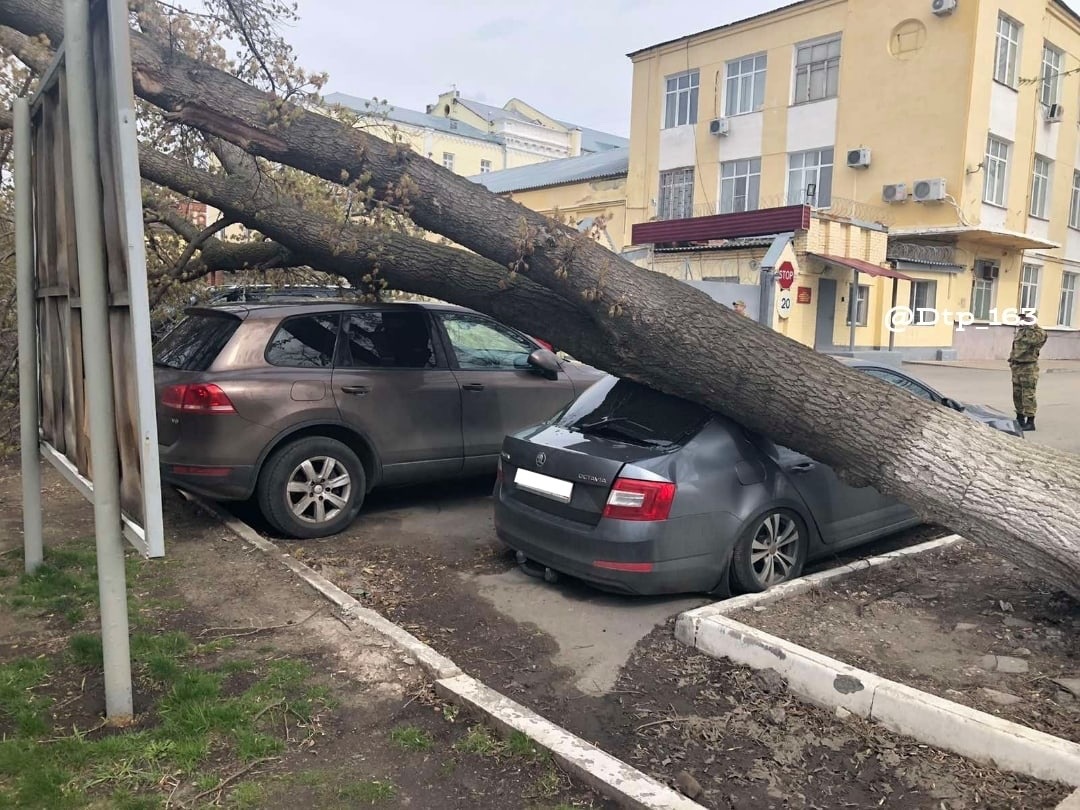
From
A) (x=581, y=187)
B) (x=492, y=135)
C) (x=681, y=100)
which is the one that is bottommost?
(x=581, y=187)

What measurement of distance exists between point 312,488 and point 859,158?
24.6 m

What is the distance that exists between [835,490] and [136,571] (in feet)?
14.3

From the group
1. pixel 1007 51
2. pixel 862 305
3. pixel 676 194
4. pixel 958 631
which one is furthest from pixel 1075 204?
pixel 958 631

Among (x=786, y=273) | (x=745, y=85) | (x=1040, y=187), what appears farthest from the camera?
(x=745, y=85)

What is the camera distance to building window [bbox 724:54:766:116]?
29781mm

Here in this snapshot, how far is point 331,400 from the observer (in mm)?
6090

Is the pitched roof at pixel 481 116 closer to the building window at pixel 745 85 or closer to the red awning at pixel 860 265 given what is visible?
the building window at pixel 745 85

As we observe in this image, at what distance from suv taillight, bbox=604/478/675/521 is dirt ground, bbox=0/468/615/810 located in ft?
4.55

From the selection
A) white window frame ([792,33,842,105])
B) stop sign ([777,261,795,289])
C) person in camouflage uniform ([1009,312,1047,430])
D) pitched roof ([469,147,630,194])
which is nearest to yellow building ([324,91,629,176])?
pitched roof ([469,147,630,194])

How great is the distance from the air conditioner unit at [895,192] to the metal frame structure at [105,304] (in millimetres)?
25468

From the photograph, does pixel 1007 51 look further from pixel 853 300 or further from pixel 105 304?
pixel 105 304

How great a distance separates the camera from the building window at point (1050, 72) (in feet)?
90.8

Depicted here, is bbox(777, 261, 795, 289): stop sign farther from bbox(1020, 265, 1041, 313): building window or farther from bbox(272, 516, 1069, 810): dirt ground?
bbox(272, 516, 1069, 810): dirt ground

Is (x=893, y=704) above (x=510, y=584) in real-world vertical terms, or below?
above
